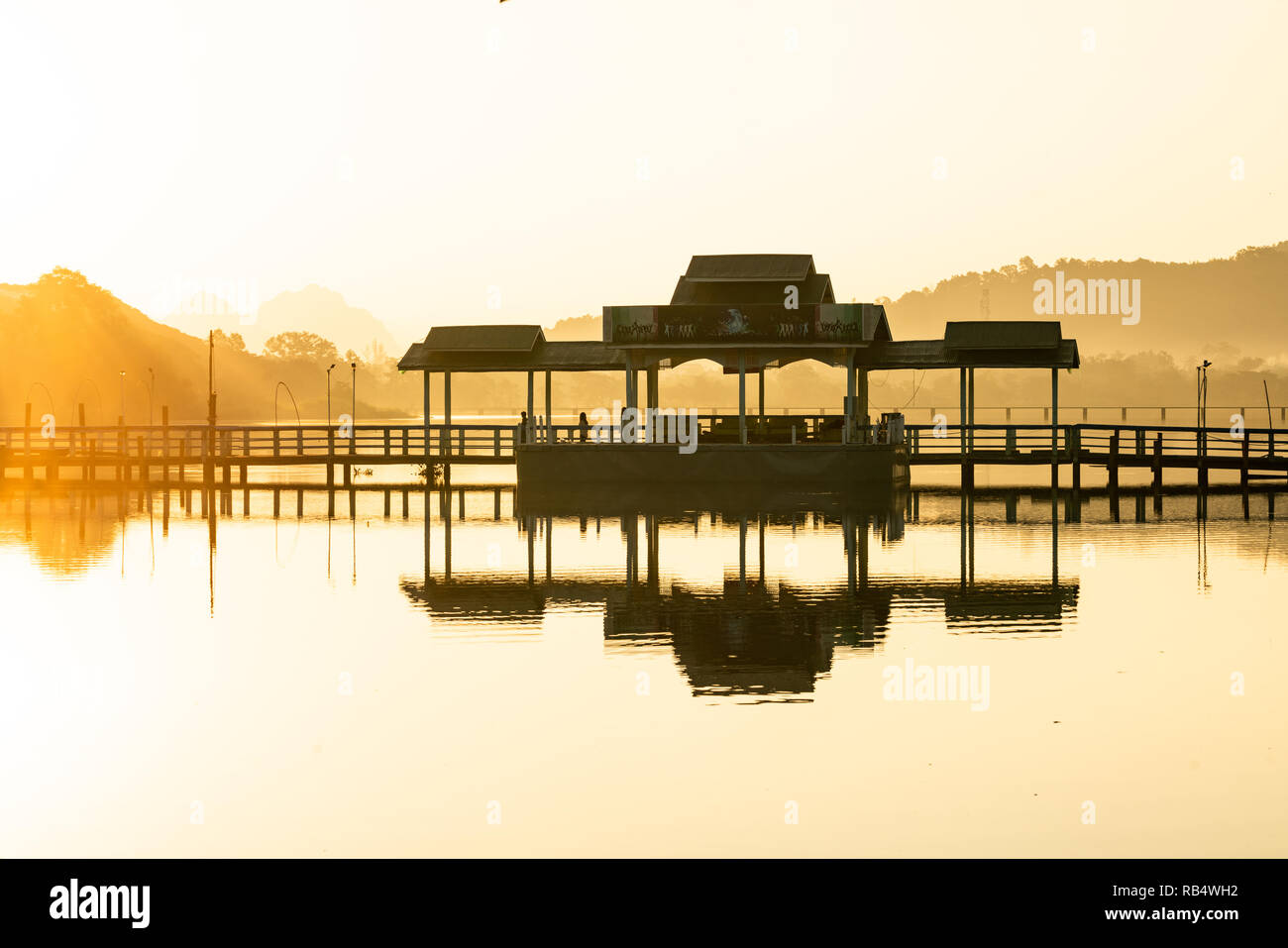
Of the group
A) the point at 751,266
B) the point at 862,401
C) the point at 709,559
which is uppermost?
the point at 751,266

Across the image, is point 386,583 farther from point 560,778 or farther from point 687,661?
point 560,778

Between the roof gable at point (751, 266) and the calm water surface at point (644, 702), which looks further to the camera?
the roof gable at point (751, 266)

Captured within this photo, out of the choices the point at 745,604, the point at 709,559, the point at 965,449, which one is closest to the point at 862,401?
the point at 965,449

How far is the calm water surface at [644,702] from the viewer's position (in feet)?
34.0

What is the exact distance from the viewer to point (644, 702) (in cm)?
1431

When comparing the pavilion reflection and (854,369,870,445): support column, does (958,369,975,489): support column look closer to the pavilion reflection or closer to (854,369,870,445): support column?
(854,369,870,445): support column

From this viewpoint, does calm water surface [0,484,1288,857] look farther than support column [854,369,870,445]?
No

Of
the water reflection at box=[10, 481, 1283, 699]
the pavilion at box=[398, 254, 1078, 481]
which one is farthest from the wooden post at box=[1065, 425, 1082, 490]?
the pavilion at box=[398, 254, 1078, 481]

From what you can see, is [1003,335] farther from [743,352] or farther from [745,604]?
[745,604]

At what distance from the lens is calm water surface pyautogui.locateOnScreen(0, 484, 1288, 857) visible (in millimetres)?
10375

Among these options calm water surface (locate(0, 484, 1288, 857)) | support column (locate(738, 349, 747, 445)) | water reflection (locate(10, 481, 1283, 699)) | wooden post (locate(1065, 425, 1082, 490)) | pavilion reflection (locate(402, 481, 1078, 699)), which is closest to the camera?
calm water surface (locate(0, 484, 1288, 857))

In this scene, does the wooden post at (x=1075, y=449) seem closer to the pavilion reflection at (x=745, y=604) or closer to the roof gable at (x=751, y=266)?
the roof gable at (x=751, y=266)

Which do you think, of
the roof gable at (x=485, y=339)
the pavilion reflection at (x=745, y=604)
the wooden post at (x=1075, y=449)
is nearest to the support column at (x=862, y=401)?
the wooden post at (x=1075, y=449)
